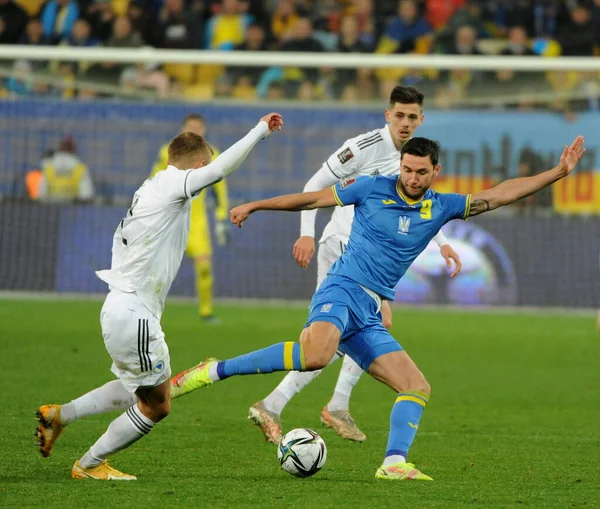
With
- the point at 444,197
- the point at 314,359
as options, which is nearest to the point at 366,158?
the point at 444,197

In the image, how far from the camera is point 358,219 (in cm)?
739

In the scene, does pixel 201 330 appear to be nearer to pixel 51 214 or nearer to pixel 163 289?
pixel 51 214

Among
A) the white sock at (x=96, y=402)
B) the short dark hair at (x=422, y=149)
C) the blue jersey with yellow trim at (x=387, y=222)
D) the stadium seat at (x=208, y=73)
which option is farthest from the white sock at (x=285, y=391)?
the stadium seat at (x=208, y=73)

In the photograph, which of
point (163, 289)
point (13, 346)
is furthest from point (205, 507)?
point (13, 346)

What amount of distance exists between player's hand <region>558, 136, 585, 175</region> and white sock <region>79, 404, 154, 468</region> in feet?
9.23

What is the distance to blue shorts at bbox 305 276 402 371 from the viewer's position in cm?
710

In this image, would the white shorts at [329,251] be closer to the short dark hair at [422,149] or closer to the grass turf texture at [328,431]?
→ the grass turf texture at [328,431]

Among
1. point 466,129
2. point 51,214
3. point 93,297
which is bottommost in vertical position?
point 93,297

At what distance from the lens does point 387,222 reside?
7203 millimetres

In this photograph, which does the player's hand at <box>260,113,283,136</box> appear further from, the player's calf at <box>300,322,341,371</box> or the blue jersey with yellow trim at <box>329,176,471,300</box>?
the player's calf at <box>300,322,341,371</box>

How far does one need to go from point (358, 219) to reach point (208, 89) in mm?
11311

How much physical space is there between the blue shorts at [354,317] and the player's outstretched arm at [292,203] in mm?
507

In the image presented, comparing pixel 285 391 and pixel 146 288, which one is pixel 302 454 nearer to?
pixel 146 288

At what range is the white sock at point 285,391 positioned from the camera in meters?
8.45
